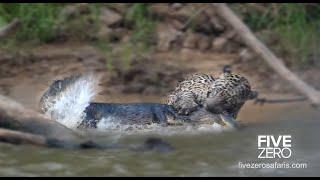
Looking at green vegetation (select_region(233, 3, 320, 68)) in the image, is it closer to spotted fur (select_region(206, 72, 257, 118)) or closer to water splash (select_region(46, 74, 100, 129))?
spotted fur (select_region(206, 72, 257, 118))

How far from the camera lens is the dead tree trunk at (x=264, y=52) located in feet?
14.4

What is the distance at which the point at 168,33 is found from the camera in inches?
183

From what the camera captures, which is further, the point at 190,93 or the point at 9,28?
the point at 9,28

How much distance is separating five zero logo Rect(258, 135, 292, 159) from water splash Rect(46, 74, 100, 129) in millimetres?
1005

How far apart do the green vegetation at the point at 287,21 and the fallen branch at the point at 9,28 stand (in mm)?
1378

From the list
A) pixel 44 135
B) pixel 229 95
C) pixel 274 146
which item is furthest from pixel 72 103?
pixel 274 146

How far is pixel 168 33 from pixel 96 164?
1.09 m

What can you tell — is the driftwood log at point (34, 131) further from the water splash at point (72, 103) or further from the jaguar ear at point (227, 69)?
the jaguar ear at point (227, 69)

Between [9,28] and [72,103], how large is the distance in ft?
2.31

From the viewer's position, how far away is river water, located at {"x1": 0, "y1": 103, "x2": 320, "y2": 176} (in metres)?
3.96

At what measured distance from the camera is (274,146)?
4141 mm

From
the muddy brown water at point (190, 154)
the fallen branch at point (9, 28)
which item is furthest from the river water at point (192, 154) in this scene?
the fallen branch at point (9, 28)

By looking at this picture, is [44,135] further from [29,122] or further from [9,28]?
[9,28]

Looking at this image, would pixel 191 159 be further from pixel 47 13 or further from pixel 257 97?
pixel 47 13
